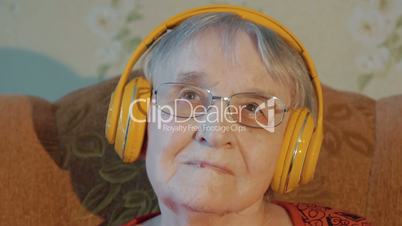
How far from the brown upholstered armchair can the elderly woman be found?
1.06ft

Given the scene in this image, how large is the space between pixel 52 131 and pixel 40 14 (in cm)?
60

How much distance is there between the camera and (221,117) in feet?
2.73

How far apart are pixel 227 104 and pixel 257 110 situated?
0.21 ft

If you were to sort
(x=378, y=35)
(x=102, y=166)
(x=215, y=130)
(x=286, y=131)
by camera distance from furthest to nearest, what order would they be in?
1. (x=378, y=35)
2. (x=102, y=166)
3. (x=286, y=131)
4. (x=215, y=130)

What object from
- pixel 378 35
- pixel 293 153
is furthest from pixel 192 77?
pixel 378 35

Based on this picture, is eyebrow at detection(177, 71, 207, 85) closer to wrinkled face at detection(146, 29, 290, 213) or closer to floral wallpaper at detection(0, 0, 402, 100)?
wrinkled face at detection(146, 29, 290, 213)

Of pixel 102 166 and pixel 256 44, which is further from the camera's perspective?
pixel 102 166

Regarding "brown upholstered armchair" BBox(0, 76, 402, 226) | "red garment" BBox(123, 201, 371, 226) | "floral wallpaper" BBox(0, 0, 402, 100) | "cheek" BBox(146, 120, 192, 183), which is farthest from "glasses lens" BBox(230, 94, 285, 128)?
"floral wallpaper" BBox(0, 0, 402, 100)

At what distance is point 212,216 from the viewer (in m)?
0.87

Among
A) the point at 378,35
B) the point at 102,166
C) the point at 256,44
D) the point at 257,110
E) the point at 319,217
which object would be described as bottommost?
the point at 319,217

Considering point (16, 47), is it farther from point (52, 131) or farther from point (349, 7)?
point (349, 7)

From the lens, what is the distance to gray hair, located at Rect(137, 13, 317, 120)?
2.89ft

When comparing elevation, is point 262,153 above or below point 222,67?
Answer: below

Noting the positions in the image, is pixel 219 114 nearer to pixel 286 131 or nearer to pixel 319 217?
pixel 286 131
